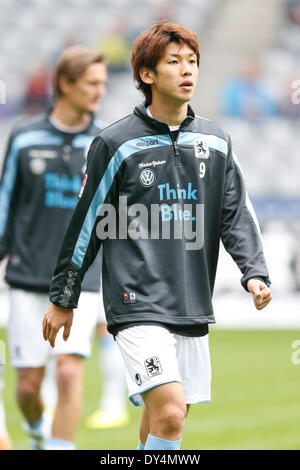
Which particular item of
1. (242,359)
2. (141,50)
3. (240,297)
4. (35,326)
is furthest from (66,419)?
(240,297)

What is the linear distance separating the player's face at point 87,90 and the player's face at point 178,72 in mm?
1776

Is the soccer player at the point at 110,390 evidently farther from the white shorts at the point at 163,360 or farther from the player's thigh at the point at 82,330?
the white shorts at the point at 163,360

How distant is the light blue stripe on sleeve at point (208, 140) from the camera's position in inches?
174

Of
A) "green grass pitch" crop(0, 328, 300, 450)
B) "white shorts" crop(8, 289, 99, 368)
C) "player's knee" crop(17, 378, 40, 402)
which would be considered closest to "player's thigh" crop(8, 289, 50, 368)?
"white shorts" crop(8, 289, 99, 368)

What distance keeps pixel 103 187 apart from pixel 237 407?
3.99 metres

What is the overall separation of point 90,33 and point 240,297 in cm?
763

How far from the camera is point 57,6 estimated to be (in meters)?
19.5

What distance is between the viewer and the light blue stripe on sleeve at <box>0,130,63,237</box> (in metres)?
5.98

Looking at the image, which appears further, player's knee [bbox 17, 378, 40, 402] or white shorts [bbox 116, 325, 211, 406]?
player's knee [bbox 17, 378, 40, 402]

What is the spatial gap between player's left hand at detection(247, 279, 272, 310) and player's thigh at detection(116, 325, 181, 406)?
40 centimetres

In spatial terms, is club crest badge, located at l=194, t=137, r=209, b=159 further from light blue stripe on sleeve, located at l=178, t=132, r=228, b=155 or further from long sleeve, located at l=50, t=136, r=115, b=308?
long sleeve, located at l=50, t=136, r=115, b=308

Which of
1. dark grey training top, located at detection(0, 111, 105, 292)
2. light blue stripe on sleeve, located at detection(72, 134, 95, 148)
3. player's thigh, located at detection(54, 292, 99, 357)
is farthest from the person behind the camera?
light blue stripe on sleeve, located at detection(72, 134, 95, 148)

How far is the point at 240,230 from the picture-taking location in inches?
175

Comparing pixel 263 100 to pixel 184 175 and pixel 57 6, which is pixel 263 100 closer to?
pixel 57 6
